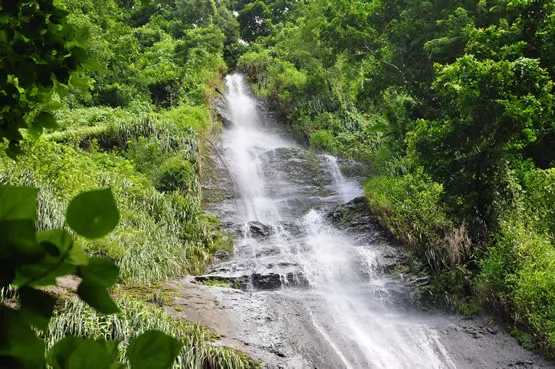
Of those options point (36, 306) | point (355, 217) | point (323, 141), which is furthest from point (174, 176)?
point (36, 306)

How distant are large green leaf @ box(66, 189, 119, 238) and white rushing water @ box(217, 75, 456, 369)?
6.17m

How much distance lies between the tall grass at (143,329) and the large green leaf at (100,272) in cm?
469

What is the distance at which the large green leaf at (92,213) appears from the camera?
0.57m

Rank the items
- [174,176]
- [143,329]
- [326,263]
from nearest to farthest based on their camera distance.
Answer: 1. [143,329]
2. [326,263]
3. [174,176]

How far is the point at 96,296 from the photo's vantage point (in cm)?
63

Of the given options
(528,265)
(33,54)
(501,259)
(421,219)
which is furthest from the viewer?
(421,219)

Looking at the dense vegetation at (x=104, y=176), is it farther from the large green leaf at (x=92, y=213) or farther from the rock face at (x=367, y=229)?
the rock face at (x=367, y=229)

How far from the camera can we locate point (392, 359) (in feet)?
22.3

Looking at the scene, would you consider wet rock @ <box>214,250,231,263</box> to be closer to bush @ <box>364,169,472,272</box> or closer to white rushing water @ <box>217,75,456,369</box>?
white rushing water @ <box>217,75,456,369</box>

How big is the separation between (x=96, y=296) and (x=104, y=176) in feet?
34.3

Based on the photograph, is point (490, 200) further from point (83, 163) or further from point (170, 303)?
point (83, 163)

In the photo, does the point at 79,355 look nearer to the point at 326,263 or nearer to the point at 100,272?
the point at 100,272

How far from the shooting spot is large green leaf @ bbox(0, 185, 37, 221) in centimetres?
53

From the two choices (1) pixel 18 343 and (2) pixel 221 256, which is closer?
(1) pixel 18 343
